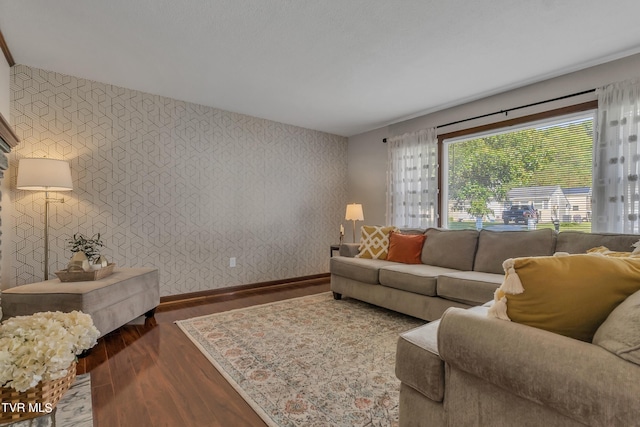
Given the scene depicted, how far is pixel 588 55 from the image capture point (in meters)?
2.72

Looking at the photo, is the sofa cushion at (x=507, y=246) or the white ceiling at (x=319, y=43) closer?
the white ceiling at (x=319, y=43)

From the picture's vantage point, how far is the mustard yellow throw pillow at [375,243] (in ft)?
12.4

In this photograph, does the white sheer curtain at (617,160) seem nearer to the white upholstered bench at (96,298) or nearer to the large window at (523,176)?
the large window at (523,176)

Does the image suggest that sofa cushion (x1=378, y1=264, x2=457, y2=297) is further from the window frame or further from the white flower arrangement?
the white flower arrangement

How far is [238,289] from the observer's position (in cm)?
420

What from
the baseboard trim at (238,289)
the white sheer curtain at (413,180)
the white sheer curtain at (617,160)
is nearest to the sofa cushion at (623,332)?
the white sheer curtain at (617,160)

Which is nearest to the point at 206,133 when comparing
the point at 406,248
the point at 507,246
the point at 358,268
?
the point at 358,268

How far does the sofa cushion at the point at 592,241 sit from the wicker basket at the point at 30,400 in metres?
3.23

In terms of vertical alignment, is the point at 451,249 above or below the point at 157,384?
above

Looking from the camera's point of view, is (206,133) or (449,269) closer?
(449,269)

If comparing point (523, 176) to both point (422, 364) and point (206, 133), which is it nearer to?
point (422, 364)

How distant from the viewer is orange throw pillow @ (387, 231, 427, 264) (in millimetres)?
3533

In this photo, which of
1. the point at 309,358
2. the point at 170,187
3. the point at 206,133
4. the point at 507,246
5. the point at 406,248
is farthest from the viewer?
the point at 206,133

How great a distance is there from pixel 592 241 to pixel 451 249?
115 cm
